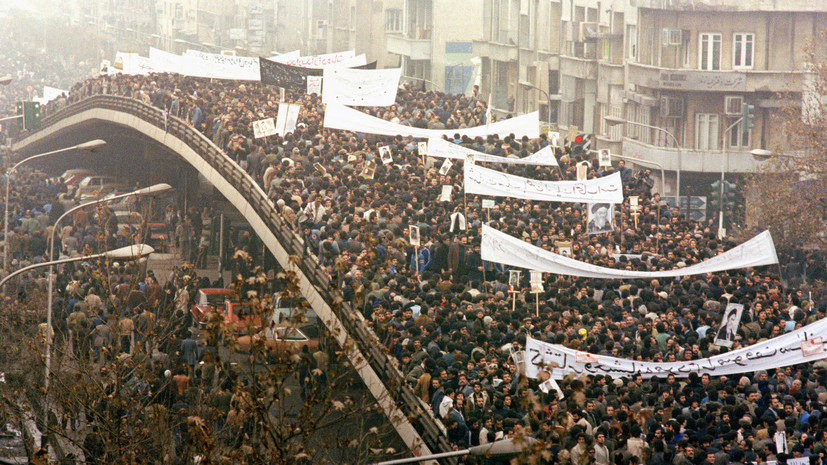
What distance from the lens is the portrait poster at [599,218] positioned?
1144 inches

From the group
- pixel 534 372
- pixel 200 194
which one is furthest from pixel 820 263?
pixel 200 194

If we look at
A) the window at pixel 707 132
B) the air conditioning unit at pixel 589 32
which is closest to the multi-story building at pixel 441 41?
the air conditioning unit at pixel 589 32

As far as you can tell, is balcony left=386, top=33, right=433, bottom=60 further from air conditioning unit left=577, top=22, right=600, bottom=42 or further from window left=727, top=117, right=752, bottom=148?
window left=727, top=117, right=752, bottom=148

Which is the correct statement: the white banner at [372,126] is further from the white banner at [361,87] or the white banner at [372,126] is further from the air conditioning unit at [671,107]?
the air conditioning unit at [671,107]

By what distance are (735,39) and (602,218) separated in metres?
27.7

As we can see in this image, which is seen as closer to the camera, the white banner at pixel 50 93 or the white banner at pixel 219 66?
the white banner at pixel 219 66

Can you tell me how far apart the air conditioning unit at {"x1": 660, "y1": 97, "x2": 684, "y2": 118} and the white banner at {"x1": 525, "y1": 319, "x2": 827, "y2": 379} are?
35.4m

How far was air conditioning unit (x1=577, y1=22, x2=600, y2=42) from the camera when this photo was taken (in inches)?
2366

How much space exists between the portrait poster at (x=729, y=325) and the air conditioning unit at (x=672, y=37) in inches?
1377

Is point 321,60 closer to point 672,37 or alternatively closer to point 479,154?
point 672,37

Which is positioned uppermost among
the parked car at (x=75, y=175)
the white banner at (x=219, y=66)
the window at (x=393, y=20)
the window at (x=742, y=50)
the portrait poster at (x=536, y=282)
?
the window at (x=393, y=20)

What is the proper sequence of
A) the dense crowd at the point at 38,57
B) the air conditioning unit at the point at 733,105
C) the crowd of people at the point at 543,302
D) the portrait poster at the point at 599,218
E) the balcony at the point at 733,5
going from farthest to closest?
the dense crowd at the point at 38,57, the air conditioning unit at the point at 733,105, the balcony at the point at 733,5, the portrait poster at the point at 599,218, the crowd of people at the point at 543,302

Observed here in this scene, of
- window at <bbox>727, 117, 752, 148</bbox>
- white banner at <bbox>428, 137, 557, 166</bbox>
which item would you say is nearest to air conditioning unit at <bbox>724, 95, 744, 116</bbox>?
window at <bbox>727, 117, 752, 148</bbox>

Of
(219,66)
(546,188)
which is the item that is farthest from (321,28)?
(546,188)
